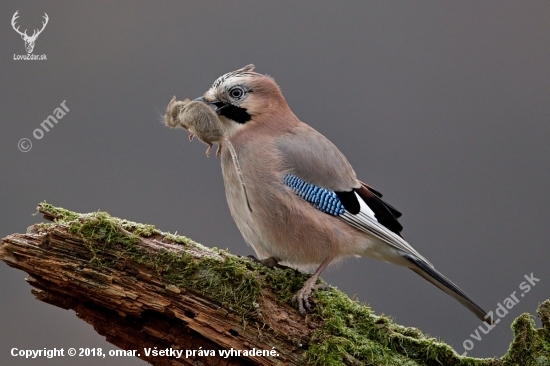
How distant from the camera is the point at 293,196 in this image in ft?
12.1

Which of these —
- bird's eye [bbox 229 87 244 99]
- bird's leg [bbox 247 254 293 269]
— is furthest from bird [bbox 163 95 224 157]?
bird's leg [bbox 247 254 293 269]

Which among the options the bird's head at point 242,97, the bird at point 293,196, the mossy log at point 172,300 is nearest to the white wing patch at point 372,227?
the bird at point 293,196

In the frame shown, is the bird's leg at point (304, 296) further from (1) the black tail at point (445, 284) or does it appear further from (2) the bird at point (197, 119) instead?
(2) the bird at point (197, 119)

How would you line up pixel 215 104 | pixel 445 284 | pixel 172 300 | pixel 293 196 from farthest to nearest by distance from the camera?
pixel 215 104 → pixel 445 284 → pixel 293 196 → pixel 172 300

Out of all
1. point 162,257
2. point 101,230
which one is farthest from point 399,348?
point 101,230

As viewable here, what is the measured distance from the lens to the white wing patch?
147 inches

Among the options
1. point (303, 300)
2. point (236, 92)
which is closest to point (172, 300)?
point (303, 300)

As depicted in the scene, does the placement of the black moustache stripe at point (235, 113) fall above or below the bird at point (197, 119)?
above

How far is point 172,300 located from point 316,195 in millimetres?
1117

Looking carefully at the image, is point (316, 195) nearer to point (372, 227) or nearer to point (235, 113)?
point (372, 227)

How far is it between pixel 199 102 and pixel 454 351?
81.6 inches

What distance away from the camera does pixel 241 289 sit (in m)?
3.23

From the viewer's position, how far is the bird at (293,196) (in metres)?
3.66

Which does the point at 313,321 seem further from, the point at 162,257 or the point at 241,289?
the point at 162,257
